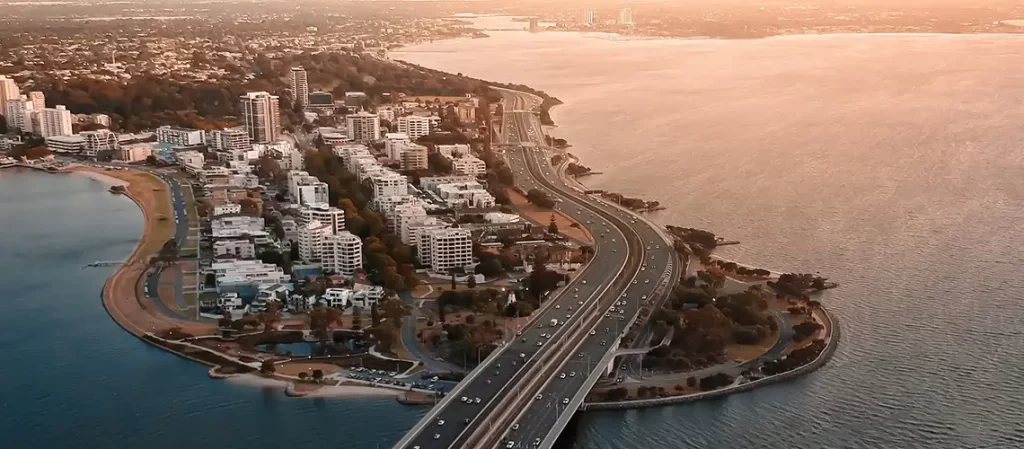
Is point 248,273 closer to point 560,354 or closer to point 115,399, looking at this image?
point 115,399

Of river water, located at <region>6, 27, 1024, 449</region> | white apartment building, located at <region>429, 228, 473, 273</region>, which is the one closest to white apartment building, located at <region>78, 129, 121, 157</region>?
river water, located at <region>6, 27, 1024, 449</region>

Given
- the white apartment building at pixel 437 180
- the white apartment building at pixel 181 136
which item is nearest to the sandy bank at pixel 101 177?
the white apartment building at pixel 181 136

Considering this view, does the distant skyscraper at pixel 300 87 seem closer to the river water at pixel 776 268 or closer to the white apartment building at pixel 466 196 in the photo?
the river water at pixel 776 268

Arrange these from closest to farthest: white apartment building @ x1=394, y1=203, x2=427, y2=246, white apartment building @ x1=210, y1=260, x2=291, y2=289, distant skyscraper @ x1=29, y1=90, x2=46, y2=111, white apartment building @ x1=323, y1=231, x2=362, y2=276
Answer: white apartment building @ x1=210, y1=260, x2=291, y2=289, white apartment building @ x1=323, y1=231, x2=362, y2=276, white apartment building @ x1=394, y1=203, x2=427, y2=246, distant skyscraper @ x1=29, y1=90, x2=46, y2=111

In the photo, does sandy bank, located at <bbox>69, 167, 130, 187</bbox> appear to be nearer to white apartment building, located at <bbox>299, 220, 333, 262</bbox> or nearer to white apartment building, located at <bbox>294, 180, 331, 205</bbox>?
white apartment building, located at <bbox>294, 180, 331, 205</bbox>

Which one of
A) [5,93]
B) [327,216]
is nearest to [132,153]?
[5,93]

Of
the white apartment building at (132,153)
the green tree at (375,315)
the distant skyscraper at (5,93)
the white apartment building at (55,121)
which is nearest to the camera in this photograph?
the green tree at (375,315)
